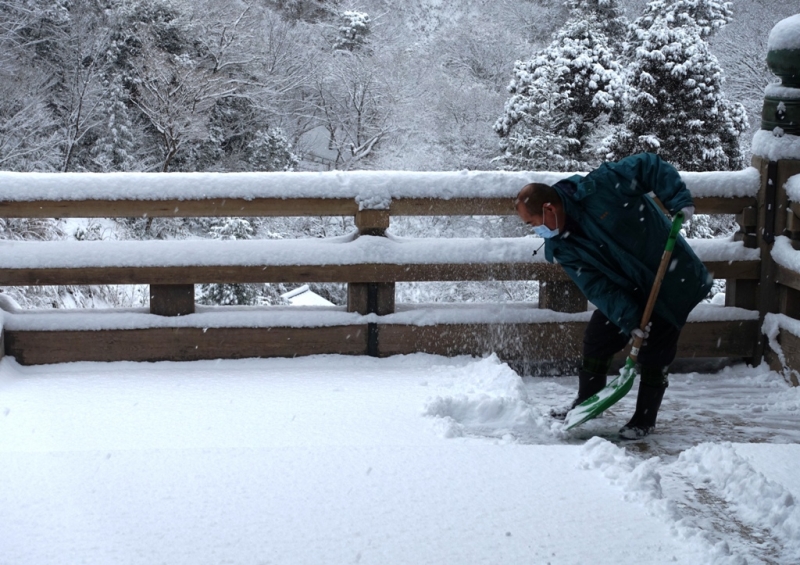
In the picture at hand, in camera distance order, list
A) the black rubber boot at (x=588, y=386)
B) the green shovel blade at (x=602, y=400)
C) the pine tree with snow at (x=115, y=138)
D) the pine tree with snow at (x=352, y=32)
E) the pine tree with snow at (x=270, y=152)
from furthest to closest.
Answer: the pine tree with snow at (x=352, y=32)
the pine tree with snow at (x=270, y=152)
the pine tree with snow at (x=115, y=138)
the black rubber boot at (x=588, y=386)
the green shovel blade at (x=602, y=400)

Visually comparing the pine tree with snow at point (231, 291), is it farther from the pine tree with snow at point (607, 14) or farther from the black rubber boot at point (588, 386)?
the pine tree with snow at point (607, 14)

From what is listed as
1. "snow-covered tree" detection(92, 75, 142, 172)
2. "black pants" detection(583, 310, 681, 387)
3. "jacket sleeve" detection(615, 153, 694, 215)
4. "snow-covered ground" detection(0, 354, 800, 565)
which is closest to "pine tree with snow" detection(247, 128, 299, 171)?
"snow-covered tree" detection(92, 75, 142, 172)

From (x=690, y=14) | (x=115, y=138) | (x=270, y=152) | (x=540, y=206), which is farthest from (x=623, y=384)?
(x=690, y=14)

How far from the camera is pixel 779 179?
469cm

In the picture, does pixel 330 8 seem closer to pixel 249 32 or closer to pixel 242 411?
pixel 249 32

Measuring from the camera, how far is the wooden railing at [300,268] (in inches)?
172

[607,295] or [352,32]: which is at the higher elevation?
[352,32]

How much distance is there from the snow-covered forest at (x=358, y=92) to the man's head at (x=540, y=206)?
355 inches

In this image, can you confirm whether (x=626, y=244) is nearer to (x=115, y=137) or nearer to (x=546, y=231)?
(x=546, y=231)

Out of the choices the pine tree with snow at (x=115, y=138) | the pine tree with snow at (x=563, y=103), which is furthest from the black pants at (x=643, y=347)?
the pine tree with snow at (x=115, y=138)

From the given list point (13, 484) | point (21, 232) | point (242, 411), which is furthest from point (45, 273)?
point (21, 232)

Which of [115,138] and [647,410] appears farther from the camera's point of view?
[115,138]

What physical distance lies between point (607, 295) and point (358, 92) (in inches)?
813

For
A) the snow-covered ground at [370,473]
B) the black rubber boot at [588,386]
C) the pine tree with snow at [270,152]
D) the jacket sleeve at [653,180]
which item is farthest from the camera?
the pine tree with snow at [270,152]
